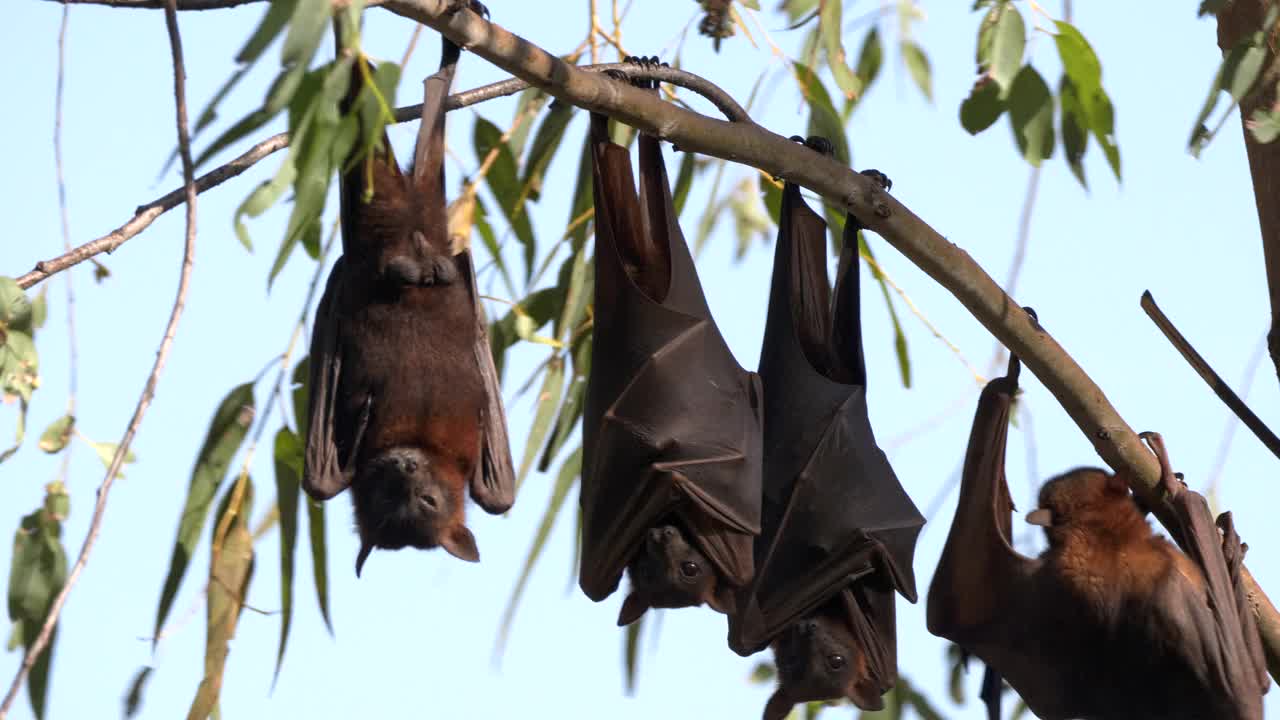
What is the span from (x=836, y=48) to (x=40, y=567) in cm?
256

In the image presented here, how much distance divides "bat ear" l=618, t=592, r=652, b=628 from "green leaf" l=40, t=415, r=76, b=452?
161 centimetres

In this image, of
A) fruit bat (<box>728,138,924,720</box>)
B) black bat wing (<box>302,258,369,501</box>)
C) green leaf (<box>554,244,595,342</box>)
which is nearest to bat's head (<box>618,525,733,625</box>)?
fruit bat (<box>728,138,924,720</box>)

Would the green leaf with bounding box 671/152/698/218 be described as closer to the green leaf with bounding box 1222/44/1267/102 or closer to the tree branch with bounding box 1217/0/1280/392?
the tree branch with bounding box 1217/0/1280/392

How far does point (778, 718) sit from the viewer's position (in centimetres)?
451

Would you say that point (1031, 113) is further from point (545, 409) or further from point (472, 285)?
point (545, 409)

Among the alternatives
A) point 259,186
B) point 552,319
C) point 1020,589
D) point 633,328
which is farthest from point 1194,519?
point 259,186

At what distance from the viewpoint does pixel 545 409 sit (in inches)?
180

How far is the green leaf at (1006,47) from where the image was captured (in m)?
3.05

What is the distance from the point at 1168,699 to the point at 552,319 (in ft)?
6.99

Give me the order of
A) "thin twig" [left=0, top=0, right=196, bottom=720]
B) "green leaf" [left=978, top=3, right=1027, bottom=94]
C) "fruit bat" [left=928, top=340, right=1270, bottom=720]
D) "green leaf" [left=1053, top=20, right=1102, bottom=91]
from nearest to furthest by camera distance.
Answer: "thin twig" [left=0, top=0, right=196, bottom=720], "green leaf" [left=978, top=3, right=1027, bottom=94], "green leaf" [left=1053, top=20, right=1102, bottom=91], "fruit bat" [left=928, top=340, right=1270, bottom=720]

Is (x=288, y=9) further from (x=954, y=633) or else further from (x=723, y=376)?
(x=954, y=633)

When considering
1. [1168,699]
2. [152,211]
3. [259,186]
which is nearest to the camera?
[259,186]

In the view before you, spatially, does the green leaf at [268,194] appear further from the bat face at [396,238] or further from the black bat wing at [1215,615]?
the black bat wing at [1215,615]

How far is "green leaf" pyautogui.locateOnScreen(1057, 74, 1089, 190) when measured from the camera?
3449 mm
